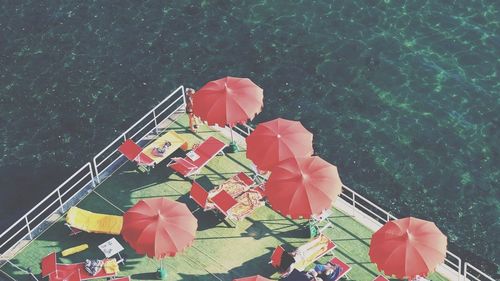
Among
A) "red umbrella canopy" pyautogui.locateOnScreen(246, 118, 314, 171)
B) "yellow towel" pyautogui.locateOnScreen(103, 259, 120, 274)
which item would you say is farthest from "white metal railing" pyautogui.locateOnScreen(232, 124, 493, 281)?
"yellow towel" pyautogui.locateOnScreen(103, 259, 120, 274)

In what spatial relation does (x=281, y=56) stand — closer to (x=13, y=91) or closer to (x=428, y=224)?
(x=13, y=91)

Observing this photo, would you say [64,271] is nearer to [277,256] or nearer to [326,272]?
[277,256]

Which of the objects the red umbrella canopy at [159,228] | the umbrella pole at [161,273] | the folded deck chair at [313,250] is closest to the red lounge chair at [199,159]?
the red umbrella canopy at [159,228]

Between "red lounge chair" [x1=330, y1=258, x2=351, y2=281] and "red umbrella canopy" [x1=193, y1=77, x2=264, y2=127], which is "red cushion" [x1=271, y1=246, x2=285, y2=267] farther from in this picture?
"red umbrella canopy" [x1=193, y1=77, x2=264, y2=127]

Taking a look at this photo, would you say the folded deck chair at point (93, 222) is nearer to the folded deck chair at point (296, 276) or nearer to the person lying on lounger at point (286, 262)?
the person lying on lounger at point (286, 262)

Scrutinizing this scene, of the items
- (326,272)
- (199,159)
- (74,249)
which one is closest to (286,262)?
(326,272)
